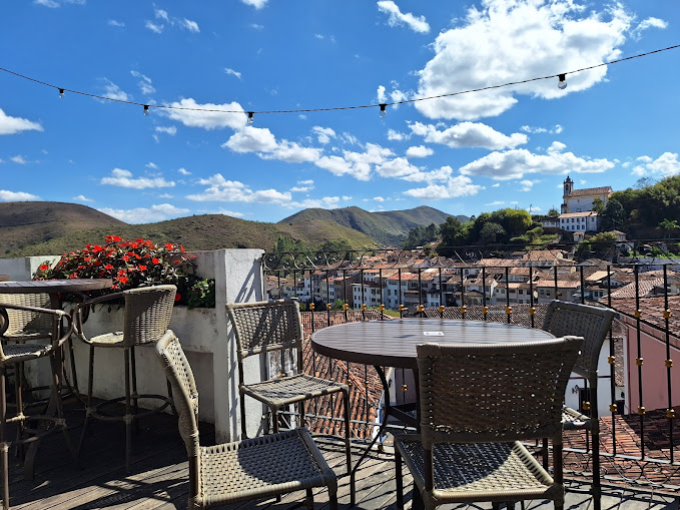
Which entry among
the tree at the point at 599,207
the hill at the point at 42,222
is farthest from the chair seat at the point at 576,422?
the tree at the point at 599,207

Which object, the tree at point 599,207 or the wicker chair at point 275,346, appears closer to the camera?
the wicker chair at point 275,346

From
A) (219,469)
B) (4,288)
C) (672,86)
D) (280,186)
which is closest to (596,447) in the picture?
(219,469)

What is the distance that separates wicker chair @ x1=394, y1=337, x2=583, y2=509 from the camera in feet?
3.74

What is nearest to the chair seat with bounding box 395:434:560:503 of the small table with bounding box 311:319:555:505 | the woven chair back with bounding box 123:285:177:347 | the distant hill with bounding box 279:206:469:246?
the small table with bounding box 311:319:555:505

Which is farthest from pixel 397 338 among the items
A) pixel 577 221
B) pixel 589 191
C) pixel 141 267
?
pixel 589 191

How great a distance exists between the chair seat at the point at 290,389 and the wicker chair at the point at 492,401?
914mm

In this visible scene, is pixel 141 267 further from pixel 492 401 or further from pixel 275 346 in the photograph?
pixel 492 401

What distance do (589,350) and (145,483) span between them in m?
2.15

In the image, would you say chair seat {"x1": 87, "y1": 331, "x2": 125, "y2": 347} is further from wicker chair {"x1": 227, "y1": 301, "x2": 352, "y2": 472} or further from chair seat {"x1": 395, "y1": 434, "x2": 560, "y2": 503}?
Answer: chair seat {"x1": 395, "y1": 434, "x2": 560, "y2": 503}

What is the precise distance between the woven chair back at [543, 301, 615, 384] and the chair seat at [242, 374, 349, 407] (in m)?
1.05

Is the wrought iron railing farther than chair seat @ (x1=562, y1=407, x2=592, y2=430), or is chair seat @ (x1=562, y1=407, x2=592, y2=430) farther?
the wrought iron railing

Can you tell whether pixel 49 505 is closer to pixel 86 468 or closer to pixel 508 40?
pixel 86 468

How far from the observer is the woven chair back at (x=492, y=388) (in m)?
1.14

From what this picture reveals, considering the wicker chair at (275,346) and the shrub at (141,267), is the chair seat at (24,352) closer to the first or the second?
the shrub at (141,267)
